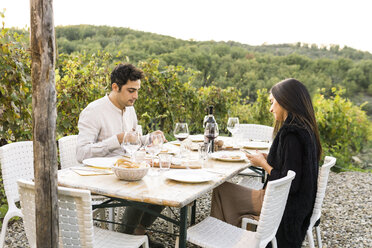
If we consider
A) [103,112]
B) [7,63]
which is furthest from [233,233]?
[7,63]

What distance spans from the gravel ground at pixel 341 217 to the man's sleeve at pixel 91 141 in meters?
1.06

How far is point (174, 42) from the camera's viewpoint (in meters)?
19.9

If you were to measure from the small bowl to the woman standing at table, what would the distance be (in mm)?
848

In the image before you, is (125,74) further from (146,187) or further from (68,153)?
(146,187)

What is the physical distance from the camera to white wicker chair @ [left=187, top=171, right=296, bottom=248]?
1.79 meters

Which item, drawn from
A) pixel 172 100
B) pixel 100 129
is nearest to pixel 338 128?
pixel 172 100

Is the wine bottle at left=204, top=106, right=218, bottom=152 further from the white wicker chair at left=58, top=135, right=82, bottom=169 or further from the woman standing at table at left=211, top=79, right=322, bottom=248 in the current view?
the white wicker chair at left=58, top=135, right=82, bottom=169

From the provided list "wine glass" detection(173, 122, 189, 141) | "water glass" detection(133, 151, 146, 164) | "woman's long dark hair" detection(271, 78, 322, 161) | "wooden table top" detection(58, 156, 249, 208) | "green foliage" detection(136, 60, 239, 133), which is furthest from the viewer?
"green foliage" detection(136, 60, 239, 133)

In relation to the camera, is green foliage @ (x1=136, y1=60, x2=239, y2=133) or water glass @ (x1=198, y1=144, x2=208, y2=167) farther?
green foliage @ (x1=136, y1=60, x2=239, y2=133)

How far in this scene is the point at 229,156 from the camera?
8.89 feet

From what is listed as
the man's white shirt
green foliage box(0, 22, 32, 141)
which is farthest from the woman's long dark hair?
green foliage box(0, 22, 32, 141)

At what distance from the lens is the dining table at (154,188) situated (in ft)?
5.65

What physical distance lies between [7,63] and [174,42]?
56.6 ft

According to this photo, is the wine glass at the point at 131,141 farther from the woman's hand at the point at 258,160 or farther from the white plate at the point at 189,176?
the woman's hand at the point at 258,160
